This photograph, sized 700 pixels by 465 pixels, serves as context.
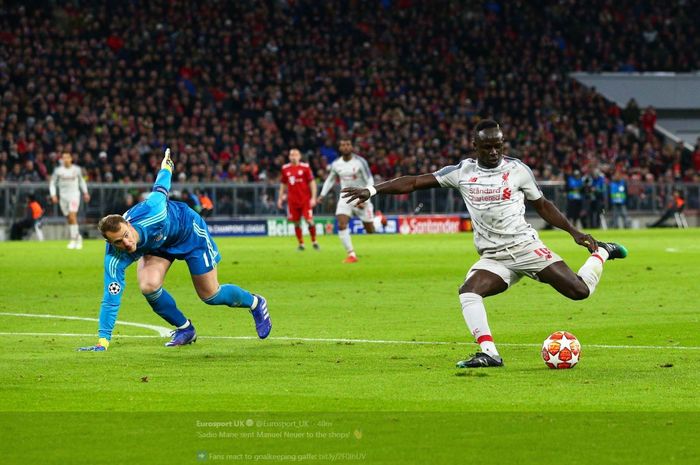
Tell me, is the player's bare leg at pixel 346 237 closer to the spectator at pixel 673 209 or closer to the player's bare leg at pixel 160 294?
the player's bare leg at pixel 160 294

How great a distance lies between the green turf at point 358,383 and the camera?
7398 millimetres

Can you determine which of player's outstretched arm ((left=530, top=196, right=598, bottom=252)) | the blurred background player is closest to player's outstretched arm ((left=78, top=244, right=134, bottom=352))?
player's outstretched arm ((left=530, top=196, right=598, bottom=252))

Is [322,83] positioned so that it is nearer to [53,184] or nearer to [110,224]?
[53,184]

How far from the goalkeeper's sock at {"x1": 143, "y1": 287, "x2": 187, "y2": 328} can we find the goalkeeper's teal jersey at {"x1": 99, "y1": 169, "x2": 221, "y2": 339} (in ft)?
1.25

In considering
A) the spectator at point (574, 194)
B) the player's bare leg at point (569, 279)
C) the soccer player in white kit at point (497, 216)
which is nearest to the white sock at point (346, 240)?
the player's bare leg at point (569, 279)

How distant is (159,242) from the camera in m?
12.5

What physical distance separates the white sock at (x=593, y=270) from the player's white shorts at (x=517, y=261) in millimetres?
506

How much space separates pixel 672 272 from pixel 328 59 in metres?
30.3

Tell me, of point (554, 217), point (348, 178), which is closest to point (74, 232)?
point (348, 178)

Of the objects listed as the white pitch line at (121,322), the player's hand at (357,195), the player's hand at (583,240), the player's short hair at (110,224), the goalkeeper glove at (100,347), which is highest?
the player's hand at (357,195)

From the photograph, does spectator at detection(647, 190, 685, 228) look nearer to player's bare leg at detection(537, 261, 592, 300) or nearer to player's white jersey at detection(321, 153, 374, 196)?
player's white jersey at detection(321, 153, 374, 196)

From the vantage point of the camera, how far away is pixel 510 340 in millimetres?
13547

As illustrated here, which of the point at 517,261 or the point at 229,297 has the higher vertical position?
the point at 517,261

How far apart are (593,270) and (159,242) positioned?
3.99 m
